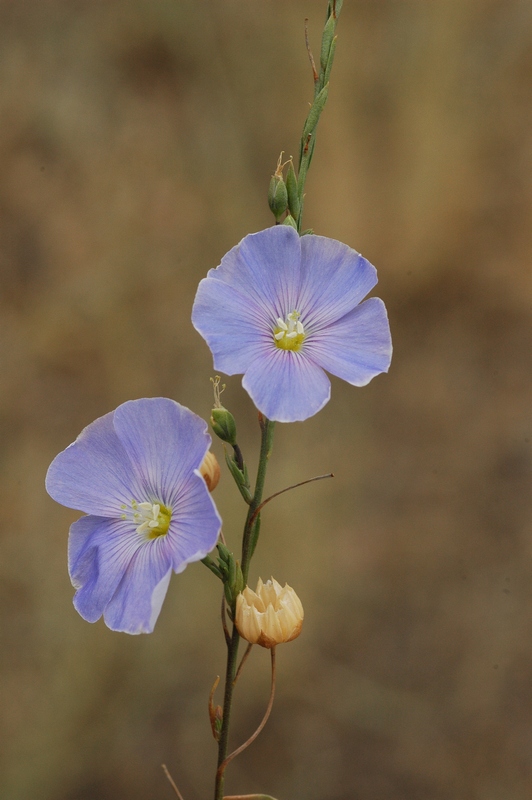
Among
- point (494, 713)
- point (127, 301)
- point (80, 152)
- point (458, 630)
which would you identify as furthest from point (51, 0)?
point (494, 713)

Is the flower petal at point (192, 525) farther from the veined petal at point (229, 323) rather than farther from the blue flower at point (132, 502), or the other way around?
the veined petal at point (229, 323)

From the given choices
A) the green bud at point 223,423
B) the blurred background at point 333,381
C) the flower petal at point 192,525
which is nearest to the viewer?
the flower petal at point 192,525

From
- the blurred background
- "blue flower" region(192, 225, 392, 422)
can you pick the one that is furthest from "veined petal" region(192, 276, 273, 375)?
the blurred background

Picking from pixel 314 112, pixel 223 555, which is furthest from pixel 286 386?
pixel 314 112

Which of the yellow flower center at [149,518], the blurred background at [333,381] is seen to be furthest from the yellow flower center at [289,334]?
the blurred background at [333,381]

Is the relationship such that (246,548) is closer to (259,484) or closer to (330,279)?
(259,484)

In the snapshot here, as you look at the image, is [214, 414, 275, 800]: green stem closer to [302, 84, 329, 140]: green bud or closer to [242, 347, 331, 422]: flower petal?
[242, 347, 331, 422]: flower petal
